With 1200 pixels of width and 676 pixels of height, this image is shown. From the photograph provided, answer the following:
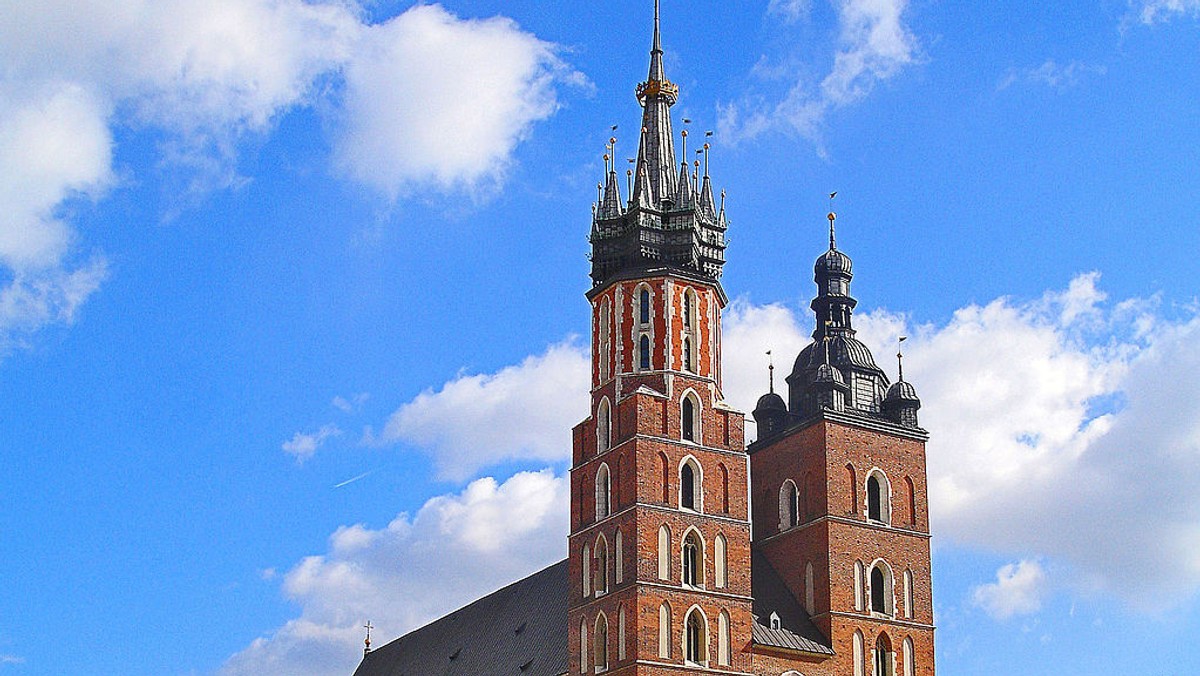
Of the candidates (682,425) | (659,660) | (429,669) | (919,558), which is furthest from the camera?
(429,669)

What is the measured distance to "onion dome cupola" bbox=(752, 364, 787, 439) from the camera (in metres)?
75.5

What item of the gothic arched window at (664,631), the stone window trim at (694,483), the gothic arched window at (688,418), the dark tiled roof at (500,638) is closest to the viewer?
the gothic arched window at (664,631)

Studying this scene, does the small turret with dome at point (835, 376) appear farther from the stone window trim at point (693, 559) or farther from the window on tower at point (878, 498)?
the stone window trim at point (693, 559)

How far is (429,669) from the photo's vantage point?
87062 mm

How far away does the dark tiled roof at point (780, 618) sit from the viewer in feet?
218

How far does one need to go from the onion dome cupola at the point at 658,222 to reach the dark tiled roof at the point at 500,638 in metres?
15.6

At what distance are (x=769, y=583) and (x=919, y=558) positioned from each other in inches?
253

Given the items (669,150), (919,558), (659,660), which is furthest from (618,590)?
(669,150)

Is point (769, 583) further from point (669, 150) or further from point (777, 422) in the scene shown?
point (669, 150)

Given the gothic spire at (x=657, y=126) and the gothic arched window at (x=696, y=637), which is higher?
the gothic spire at (x=657, y=126)

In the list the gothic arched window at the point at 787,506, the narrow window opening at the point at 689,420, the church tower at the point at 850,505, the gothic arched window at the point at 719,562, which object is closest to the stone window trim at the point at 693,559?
the gothic arched window at the point at 719,562

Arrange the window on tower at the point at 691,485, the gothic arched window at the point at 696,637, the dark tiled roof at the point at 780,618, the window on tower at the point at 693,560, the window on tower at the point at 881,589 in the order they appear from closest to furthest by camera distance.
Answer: the gothic arched window at the point at 696,637
the window on tower at the point at 693,560
the window on tower at the point at 691,485
the dark tiled roof at the point at 780,618
the window on tower at the point at 881,589

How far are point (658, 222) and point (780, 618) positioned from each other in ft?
55.1

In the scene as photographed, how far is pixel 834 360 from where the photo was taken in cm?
7581
